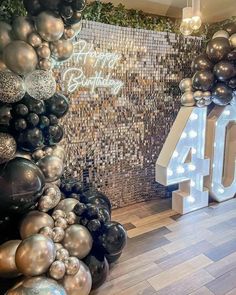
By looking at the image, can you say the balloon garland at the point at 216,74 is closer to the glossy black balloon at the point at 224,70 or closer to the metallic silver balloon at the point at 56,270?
the glossy black balloon at the point at 224,70

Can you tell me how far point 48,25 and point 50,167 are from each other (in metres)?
0.98

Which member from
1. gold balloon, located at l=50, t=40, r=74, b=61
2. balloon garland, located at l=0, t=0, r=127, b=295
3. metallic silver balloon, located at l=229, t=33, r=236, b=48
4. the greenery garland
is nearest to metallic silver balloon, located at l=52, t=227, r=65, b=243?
balloon garland, located at l=0, t=0, r=127, b=295

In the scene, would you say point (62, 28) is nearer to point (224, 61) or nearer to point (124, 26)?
point (124, 26)

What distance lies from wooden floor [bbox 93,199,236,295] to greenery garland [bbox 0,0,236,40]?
2.22 metres

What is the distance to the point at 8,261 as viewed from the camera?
153cm

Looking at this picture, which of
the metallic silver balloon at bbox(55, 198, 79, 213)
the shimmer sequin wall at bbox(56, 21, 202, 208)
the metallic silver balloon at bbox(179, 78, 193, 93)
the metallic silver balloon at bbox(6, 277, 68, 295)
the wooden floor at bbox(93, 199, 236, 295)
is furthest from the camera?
the metallic silver balloon at bbox(179, 78, 193, 93)

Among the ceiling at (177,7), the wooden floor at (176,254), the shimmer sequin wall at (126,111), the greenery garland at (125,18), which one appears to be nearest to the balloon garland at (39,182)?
the wooden floor at (176,254)

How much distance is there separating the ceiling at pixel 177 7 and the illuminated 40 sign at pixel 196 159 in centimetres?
130

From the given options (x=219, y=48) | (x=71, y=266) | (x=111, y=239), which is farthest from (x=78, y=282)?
(x=219, y=48)

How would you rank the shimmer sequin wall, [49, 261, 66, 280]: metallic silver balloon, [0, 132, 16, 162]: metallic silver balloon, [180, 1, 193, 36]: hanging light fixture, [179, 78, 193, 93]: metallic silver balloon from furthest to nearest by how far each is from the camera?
[179, 78, 193, 93]: metallic silver balloon, the shimmer sequin wall, [180, 1, 193, 36]: hanging light fixture, [0, 132, 16, 162]: metallic silver balloon, [49, 261, 66, 280]: metallic silver balloon

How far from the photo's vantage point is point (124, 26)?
2.76m

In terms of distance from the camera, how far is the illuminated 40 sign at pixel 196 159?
279 cm

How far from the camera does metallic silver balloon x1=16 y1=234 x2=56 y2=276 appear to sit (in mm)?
1447

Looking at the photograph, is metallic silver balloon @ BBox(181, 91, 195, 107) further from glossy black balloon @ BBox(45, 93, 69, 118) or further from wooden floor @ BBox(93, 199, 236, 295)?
glossy black balloon @ BBox(45, 93, 69, 118)
